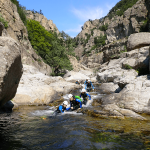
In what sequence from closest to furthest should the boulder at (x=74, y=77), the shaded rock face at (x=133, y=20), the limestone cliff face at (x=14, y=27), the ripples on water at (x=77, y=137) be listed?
the ripples on water at (x=77, y=137), the limestone cliff face at (x=14, y=27), the boulder at (x=74, y=77), the shaded rock face at (x=133, y=20)

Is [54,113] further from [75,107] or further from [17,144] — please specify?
[17,144]

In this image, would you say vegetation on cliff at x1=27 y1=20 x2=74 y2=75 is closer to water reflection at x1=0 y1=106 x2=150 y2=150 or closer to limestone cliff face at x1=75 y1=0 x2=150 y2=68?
limestone cliff face at x1=75 y1=0 x2=150 y2=68

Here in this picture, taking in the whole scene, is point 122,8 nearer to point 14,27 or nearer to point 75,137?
point 14,27

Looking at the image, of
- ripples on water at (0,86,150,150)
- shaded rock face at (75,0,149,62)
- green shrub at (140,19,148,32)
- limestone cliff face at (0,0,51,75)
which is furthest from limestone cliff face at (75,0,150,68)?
ripples on water at (0,86,150,150)

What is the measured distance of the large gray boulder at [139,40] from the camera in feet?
74.0

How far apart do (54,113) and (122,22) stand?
49.5 m

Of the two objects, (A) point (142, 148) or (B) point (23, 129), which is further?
(B) point (23, 129)

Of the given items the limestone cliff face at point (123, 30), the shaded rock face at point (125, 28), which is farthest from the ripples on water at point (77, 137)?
the shaded rock face at point (125, 28)

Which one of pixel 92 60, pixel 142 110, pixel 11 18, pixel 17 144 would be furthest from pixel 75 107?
pixel 92 60

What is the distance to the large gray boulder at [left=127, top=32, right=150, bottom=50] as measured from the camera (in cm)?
2256

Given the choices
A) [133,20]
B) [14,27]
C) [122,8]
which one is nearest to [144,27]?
[133,20]

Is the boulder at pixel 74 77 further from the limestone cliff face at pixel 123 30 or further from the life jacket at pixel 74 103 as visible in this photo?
the life jacket at pixel 74 103

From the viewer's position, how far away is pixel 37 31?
3278 cm

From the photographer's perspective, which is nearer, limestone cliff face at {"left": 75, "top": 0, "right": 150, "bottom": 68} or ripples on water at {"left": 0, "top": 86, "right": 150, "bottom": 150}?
ripples on water at {"left": 0, "top": 86, "right": 150, "bottom": 150}
